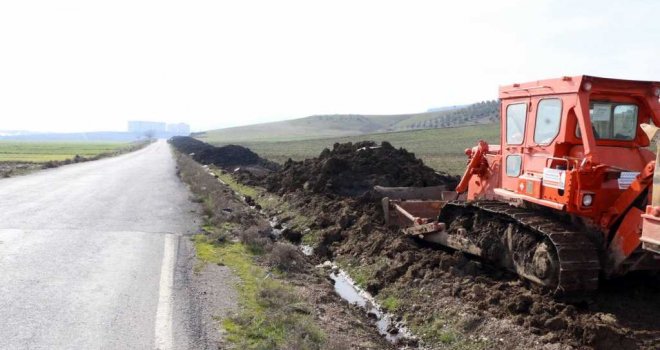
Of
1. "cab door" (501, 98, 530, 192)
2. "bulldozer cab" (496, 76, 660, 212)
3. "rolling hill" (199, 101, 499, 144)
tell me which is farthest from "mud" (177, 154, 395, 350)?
"rolling hill" (199, 101, 499, 144)

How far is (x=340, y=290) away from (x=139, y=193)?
12569 millimetres

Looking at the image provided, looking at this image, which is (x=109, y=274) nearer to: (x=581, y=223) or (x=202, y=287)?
(x=202, y=287)

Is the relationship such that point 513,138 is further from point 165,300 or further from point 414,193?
point 414,193

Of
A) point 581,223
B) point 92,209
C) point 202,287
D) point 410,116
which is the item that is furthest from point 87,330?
point 410,116

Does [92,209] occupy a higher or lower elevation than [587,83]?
lower

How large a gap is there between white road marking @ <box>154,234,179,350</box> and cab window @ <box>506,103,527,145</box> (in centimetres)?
590

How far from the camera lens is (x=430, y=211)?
13.3m

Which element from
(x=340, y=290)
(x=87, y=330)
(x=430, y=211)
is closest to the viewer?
(x=87, y=330)

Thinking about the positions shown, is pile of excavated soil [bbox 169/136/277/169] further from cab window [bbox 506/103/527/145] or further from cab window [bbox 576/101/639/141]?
cab window [bbox 576/101/639/141]

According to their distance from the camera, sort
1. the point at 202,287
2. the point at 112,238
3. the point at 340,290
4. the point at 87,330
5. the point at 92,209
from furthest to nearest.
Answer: the point at 92,209
the point at 112,238
the point at 340,290
the point at 202,287
the point at 87,330

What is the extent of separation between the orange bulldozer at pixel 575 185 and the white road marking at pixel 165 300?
4933mm

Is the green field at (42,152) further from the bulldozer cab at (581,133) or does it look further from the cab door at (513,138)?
the bulldozer cab at (581,133)

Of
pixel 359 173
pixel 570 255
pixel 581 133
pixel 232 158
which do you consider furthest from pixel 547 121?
pixel 232 158

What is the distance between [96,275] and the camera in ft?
29.9
